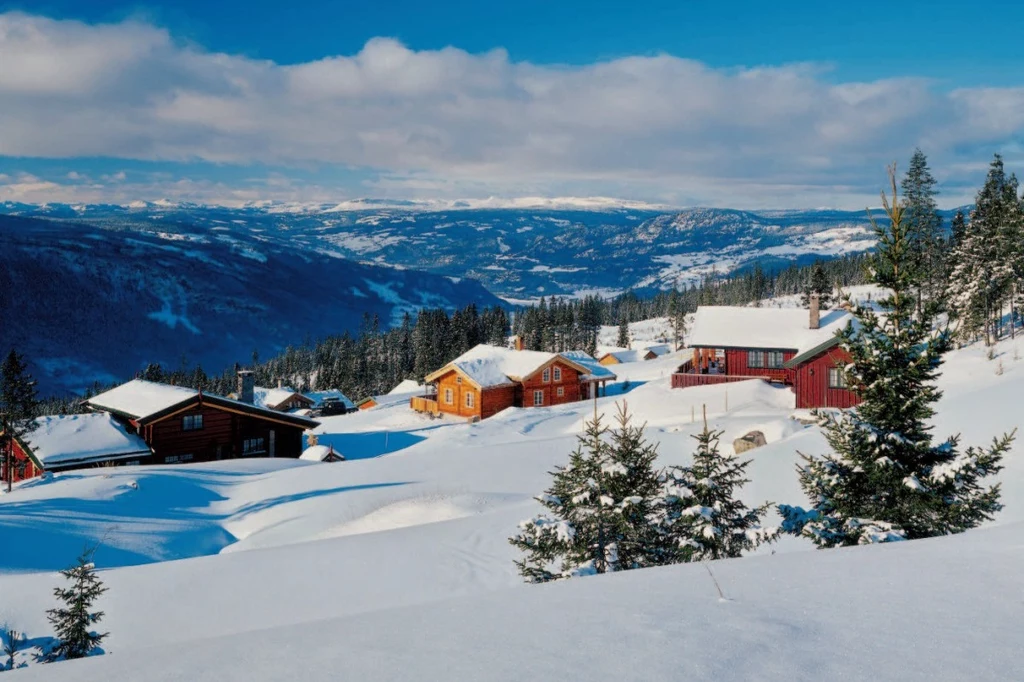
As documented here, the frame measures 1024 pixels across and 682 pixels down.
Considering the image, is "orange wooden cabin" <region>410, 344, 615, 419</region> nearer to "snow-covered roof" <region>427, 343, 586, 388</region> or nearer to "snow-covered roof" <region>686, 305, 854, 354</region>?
"snow-covered roof" <region>427, 343, 586, 388</region>

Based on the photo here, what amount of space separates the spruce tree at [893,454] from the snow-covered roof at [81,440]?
3461 cm

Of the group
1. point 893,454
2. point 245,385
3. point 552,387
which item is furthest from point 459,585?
point 552,387

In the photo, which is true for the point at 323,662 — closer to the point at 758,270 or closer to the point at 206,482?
the point at 206,482

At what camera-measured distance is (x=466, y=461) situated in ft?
89.7

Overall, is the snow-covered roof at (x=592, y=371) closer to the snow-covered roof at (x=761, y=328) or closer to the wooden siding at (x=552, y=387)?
the wooden siding at (x=552, y=387)

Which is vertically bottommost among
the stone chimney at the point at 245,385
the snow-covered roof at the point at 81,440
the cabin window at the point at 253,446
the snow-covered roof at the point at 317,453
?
the cabin window at the point at 253,446

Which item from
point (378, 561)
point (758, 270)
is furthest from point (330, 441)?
point (758, 270)

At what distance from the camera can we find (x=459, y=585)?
12.9 m

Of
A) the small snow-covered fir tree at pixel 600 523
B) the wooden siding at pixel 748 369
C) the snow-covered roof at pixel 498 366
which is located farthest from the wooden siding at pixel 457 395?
the small snow-covered fir tree at pixel 600 523

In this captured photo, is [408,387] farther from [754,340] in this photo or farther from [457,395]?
[754,340]

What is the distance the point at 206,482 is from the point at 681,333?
11854 cm

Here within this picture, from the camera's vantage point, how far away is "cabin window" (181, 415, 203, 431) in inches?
1442

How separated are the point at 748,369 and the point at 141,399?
36461 millimetres

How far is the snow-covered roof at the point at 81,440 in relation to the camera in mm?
32875
